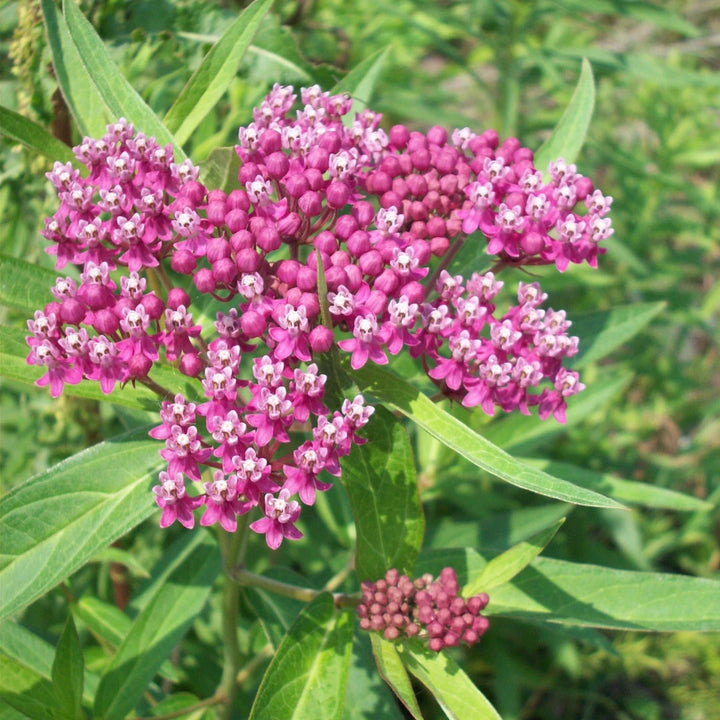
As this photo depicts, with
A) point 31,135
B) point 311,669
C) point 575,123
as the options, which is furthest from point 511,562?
point 31,135

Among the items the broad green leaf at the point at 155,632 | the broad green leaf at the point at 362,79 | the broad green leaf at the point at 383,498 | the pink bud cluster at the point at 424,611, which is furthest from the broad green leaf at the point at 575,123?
the broad green leaf at the point at 155,632

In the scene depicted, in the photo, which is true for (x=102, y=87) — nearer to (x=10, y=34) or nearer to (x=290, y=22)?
(x=10, y=34)

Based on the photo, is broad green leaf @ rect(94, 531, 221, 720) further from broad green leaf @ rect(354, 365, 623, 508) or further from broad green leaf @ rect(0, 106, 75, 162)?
broad green leaf @ rect(0, 106, 75, 162)

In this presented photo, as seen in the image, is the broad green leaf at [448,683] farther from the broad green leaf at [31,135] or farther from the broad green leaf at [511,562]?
the broad green leaf at [31,135]

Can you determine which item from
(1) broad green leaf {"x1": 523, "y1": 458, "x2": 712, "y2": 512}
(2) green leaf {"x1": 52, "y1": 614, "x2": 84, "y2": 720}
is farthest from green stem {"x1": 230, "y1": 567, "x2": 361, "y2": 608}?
(1) broad green leaf {"x1": 523, "y1": 458, "x2": 712, "y2": 512}

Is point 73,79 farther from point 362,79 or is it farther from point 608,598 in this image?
point 608,598

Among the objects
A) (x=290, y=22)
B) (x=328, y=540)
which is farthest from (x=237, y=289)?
(x=290, y=22)
